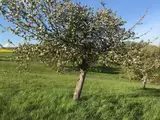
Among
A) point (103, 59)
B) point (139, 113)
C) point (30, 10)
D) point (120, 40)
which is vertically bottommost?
point (139, 113)

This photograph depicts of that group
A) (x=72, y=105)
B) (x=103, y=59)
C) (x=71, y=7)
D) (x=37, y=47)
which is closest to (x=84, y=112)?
(x=72, y=105)

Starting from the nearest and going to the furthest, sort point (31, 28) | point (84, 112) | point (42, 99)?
1. point (84, 112)
2. point (31, 28)
3. point (42, 99)

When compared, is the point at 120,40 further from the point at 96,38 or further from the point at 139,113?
the point at 139,113

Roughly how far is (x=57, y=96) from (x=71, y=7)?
4.55 meters

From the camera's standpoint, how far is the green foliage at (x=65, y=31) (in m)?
14.5

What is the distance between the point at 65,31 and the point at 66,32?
68mm

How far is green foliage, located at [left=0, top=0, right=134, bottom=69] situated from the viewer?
1450 cm

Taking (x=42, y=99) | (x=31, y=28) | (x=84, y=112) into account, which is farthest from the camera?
(x=42, y=99)

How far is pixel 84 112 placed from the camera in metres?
13.7

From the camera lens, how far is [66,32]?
48.5 ft

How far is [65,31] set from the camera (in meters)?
14.8

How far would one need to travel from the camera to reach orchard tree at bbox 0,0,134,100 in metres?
14.5

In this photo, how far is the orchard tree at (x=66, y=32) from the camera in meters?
14.5

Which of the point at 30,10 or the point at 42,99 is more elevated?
the point at 30,10
